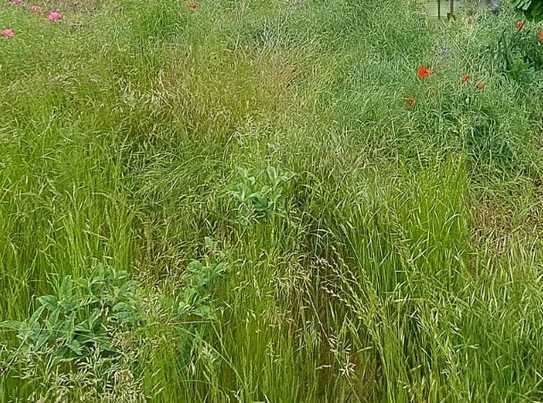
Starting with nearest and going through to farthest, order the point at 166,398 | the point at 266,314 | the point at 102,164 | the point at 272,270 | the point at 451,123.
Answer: the point at 166,398 < the point at 266,314 < the point at 272,270 < the point at 102,164 < the point at 451,123

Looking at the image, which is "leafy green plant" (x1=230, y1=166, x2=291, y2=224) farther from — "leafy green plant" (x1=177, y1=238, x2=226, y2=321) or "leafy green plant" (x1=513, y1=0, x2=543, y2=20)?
"leafy green plant" (x1=513, y1=0, x2=543, y2=20)

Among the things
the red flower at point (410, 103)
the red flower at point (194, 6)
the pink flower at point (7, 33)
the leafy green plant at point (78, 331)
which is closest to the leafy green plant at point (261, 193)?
the leafy green plant at point (78, 331)

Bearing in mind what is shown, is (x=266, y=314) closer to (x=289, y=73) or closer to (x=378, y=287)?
(x=378, y=287)

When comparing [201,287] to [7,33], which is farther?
[7,33]

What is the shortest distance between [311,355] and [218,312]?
0.30m

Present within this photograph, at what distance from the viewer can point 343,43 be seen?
3961mm

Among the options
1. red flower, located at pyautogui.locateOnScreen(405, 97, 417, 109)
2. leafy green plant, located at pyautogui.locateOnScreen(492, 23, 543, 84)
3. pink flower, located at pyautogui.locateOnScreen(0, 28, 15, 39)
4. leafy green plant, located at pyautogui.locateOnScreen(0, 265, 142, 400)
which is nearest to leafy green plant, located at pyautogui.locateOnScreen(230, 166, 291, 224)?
leafy green plant, located at pyautogui.locateOnScreen(0, 265, 142, 400)

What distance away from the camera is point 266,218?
1.95 m

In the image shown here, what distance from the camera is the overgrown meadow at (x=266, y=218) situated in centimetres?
148

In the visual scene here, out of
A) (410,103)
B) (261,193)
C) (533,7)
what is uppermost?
(533,7)

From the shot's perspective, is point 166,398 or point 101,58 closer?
point 166,398

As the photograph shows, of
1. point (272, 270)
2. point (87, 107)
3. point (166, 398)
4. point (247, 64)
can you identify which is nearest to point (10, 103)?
point (87, 107)

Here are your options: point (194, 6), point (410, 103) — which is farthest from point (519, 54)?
point (194, 6)

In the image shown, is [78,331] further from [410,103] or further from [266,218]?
[410,103]
